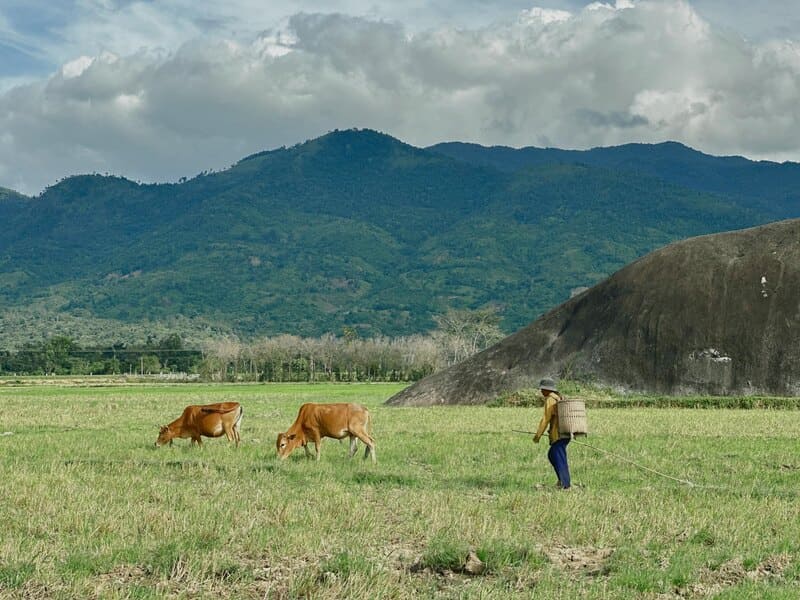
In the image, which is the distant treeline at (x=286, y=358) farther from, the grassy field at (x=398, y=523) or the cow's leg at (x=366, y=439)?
the grassy field at (x=398, y=523)

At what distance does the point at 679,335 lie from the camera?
54312 mm

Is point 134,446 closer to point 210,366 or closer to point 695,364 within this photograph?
point 695,364

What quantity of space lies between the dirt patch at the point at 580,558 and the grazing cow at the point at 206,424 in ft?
46.4

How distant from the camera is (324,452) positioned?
24.4 metres

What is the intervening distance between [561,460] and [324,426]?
6.63m

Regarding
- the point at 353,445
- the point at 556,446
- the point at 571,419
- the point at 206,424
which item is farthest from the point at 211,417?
the point at 571,419

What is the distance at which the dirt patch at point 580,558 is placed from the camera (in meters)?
11.5

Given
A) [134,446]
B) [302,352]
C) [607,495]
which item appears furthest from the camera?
[302,352]

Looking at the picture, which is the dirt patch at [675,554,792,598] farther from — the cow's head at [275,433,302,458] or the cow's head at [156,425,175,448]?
the cow's head at [156,425,175,448]

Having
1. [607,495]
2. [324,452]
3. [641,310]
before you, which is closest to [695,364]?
[641,310]

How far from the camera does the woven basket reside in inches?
693

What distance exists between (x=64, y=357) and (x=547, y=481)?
15921 cm

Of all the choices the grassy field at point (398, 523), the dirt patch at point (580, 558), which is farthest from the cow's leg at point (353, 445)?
the dirt patch at point (580, 558)

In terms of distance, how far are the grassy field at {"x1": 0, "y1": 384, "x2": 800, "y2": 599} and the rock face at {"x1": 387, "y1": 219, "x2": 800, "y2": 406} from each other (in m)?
28.0
